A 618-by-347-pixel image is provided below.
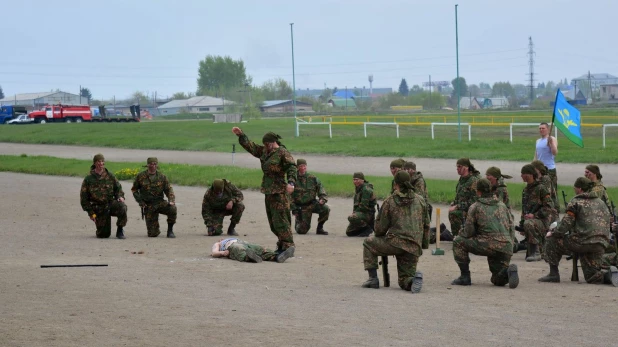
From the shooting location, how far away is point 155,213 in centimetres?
1806

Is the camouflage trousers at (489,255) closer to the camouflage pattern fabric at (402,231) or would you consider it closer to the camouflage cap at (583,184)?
the camouflage pattern fabric at (402,231)

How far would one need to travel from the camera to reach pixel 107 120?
95500 millimetres

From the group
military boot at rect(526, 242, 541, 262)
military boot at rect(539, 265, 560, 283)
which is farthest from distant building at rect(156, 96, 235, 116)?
military boot at rect(539, 265, 560, 283)

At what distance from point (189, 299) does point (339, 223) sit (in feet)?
31.8

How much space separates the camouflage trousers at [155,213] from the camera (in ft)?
59.0

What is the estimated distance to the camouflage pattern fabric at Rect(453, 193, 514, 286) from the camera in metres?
12.0

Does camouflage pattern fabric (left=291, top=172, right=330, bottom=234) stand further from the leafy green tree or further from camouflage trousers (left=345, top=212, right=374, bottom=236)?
the leafy green tree

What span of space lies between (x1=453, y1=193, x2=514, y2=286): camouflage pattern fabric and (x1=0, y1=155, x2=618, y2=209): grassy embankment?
30.1ft

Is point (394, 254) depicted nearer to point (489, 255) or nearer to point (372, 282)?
point (372, 282)

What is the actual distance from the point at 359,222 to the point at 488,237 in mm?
6022

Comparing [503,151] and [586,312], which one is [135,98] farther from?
[586,312]

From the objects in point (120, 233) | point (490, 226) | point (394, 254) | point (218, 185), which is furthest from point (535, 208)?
point (120, 233)

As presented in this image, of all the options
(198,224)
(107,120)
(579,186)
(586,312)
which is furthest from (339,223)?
(107,120)

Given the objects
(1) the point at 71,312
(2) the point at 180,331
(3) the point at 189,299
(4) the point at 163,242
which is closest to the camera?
(2) the point at 180,331
